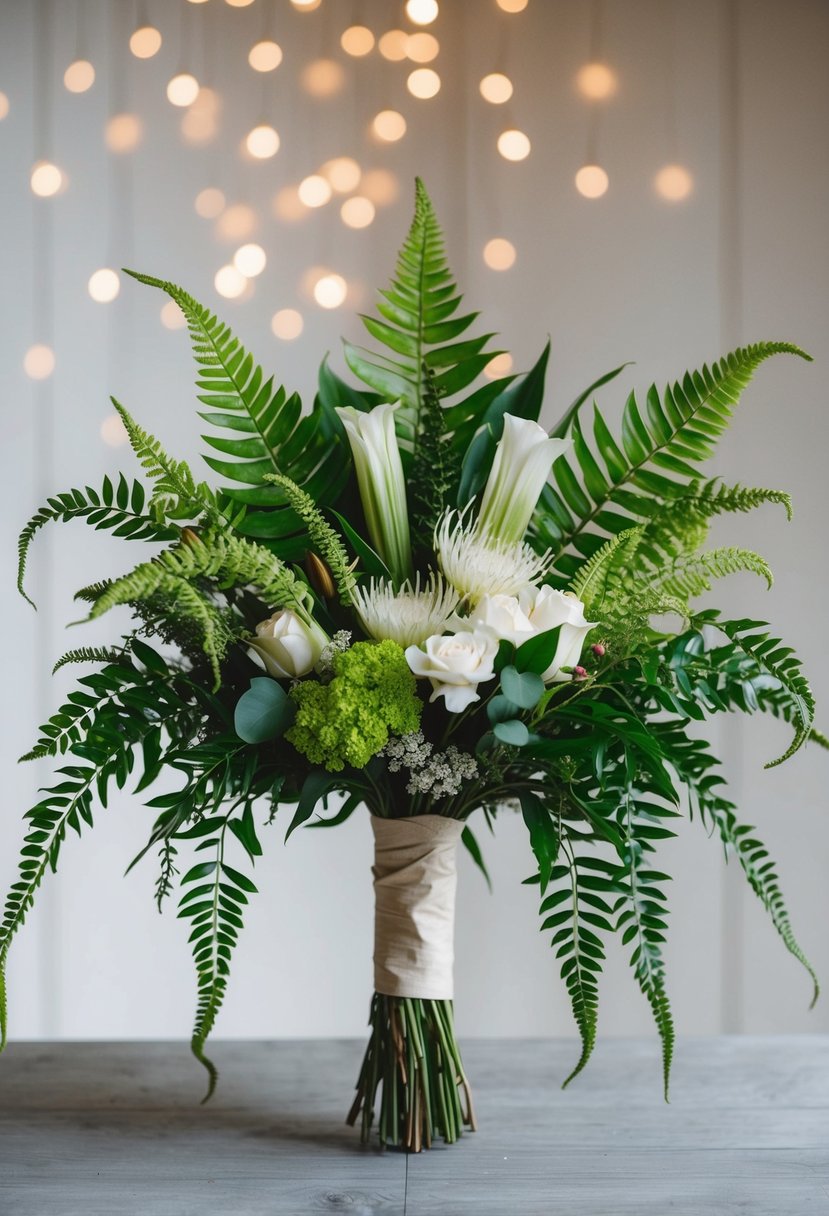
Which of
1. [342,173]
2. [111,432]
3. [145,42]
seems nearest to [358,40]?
[342,173]

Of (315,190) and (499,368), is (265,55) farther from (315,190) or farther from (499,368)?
(499,368)

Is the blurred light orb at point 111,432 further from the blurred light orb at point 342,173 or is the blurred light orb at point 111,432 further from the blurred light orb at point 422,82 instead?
the blurred light orb at point 422,82

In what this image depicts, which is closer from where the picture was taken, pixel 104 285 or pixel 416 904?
pixel 416 904

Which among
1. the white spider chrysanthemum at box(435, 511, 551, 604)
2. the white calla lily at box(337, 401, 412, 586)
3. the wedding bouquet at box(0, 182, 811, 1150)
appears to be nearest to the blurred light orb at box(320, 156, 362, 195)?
the wedding bouquet at box(0, 182, 811, 1150)

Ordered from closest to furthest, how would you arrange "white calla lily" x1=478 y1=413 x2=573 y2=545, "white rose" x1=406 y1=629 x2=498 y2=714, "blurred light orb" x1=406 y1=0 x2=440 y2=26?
"white rose" x1=406 y1=629 x2=498 y2=714 < "white calla lily" x1=478 y1=413 x2=573 y2=545 < "blurred light orb" x1=406 y1=0 x2=440 y2=26

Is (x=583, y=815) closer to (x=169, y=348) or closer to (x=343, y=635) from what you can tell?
(x=343, y=635)

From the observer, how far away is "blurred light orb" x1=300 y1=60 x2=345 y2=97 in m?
1.47

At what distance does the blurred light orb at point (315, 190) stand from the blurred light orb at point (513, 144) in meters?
0.27

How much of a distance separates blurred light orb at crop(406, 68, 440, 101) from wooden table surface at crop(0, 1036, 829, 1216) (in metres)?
1.37

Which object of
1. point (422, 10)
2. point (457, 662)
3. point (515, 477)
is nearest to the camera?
point (457, 662)

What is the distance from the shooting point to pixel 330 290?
1482mm

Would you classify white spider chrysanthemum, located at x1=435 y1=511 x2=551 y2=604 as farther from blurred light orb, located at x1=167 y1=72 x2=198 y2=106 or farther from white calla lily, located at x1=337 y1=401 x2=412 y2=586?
blurred light orb, located at x1=167 y1=72 x2=198 y2=106

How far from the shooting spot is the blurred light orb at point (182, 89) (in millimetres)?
1478

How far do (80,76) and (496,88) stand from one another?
65 cm
